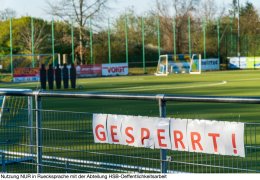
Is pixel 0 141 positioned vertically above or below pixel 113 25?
below

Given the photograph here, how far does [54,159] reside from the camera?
29.0ft

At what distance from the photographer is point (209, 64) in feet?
215

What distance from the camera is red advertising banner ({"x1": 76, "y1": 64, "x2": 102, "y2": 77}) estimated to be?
57344 mm

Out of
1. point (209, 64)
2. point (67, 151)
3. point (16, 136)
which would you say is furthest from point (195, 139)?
point (209, 64)

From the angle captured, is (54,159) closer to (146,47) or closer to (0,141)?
(0,141)

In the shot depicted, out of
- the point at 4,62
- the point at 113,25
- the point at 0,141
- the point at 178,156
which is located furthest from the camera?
the point at 113,25

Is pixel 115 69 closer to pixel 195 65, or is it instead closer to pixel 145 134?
pixel 195 65

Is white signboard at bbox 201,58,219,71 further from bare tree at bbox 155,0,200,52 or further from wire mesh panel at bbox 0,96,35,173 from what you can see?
wire mesh panel at bbox 0,96,35,173

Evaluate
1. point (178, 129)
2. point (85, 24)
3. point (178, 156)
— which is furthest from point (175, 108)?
point (85, 24)

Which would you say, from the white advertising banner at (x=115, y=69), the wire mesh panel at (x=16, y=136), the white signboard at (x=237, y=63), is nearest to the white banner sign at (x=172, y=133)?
the wire mesh panel at (x=16, y=136)

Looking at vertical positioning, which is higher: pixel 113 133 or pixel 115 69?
pixel 113 133

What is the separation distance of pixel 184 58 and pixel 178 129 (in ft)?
186

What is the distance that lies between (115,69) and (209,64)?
1118 centimetres

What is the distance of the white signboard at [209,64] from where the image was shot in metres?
64.7
